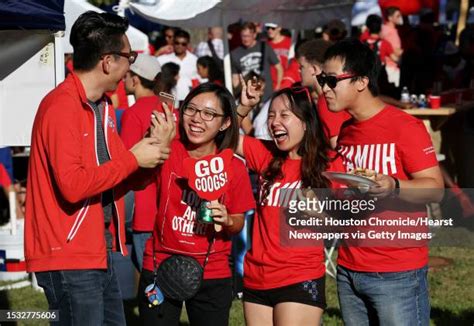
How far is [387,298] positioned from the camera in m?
4.11

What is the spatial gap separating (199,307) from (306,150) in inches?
38.2

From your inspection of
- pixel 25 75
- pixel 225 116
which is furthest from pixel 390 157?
pixel 25 75

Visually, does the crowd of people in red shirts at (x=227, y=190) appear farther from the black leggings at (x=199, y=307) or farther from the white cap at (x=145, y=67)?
the white cap at (x=145, y=67)

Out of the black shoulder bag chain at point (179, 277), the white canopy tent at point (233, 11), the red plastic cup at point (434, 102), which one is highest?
the white canopy tent at point (233, 11)

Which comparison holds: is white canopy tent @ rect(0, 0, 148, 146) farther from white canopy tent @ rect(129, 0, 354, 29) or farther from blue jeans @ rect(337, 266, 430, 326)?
white canopy tent @ rect(129, 0, 354, 29)

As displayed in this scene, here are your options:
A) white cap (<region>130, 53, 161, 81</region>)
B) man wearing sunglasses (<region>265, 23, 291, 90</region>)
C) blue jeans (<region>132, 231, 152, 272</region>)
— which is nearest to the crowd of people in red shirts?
blue jeans (<region>132, 231, 152, 272</region>)

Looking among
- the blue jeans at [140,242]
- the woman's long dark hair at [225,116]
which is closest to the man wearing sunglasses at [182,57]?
the blue jeans at [140,242]

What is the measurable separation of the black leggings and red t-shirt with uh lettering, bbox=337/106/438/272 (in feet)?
2.26

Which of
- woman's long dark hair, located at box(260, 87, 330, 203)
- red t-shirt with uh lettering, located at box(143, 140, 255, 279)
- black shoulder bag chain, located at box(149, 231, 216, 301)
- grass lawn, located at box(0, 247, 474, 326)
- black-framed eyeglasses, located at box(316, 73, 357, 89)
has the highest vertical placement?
black-framed eyeglasses, located at box(316, 73, 357, 89)

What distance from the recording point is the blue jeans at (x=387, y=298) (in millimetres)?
4102

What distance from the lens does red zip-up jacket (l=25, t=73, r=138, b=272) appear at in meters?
3.67

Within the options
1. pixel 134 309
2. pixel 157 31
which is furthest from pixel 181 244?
pixel 157 31

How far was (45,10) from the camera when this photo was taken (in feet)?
17.9

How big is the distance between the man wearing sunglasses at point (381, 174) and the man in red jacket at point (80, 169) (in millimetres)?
906
